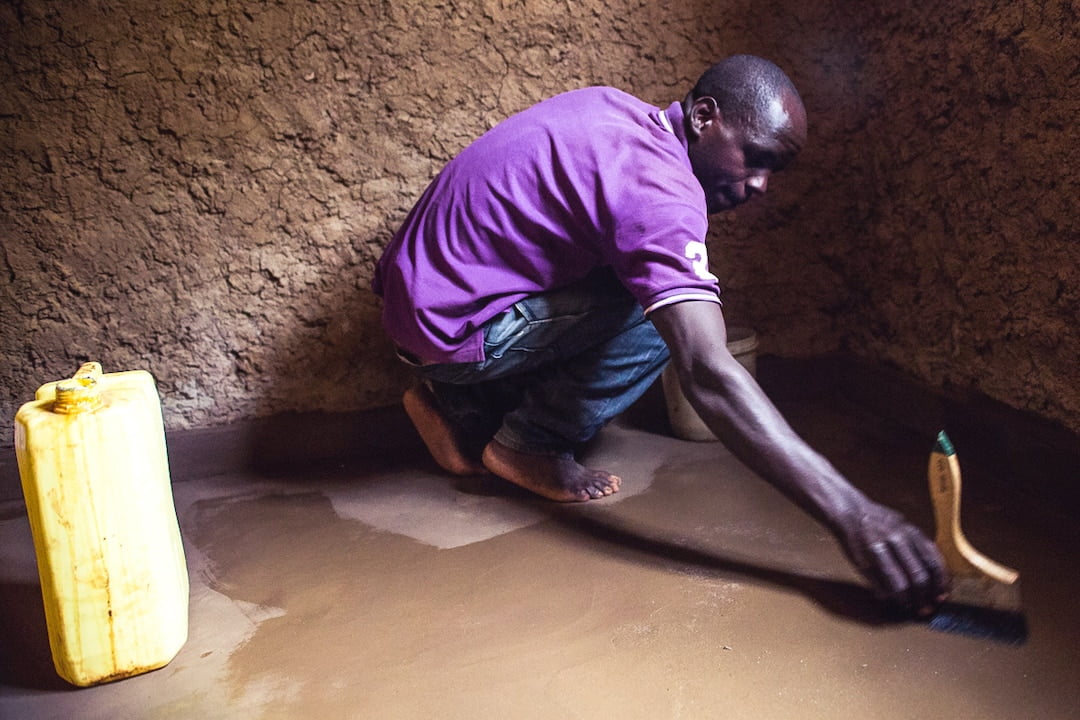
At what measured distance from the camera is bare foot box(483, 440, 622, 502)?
1.82 metres

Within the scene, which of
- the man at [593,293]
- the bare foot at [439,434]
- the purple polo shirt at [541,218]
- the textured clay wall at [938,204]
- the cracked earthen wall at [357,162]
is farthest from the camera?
the bare foot at [439,434]

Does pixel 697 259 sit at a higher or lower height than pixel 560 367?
higher

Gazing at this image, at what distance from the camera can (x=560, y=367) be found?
1.86m

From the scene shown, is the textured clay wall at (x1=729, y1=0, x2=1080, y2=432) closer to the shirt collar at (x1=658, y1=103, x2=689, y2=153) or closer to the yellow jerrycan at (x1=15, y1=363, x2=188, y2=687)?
the shirt collar at (x1=658, y1=103, x2=689, y2=153)

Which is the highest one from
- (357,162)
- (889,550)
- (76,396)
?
(357,162)

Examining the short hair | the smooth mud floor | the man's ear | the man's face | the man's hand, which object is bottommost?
the smooth mud floor

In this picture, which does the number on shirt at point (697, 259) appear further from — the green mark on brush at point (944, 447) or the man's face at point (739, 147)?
the green mark on brush at point (944, 447)

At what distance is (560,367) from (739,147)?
2.13 feet

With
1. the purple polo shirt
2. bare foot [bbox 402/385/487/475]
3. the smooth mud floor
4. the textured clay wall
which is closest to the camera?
the smooth mud floor

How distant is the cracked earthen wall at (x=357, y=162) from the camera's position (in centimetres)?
176

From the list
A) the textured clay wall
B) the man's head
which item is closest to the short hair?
the man's head

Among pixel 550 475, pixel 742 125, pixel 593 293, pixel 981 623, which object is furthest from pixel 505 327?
pixel 981 623

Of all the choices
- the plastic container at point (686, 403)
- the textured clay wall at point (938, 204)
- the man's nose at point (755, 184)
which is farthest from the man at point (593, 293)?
the textured clay wall at point (938, 204)

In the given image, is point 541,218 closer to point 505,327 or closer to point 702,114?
point 505,327
